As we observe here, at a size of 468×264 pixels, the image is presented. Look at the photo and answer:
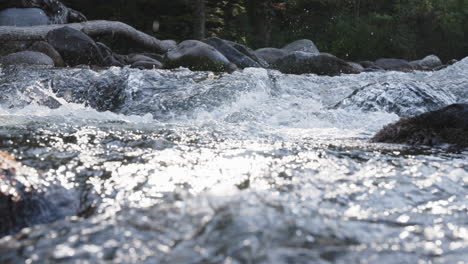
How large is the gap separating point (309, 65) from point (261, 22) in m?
9.00

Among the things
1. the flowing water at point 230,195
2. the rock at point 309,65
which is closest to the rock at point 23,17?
the rock at point 309,65

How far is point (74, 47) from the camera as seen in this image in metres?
10.2

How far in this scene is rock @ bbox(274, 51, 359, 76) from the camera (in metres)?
11.6

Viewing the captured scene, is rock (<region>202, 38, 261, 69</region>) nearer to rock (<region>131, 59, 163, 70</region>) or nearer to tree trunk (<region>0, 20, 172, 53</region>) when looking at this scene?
rock (<region>131, 59, 163, 70</region>)

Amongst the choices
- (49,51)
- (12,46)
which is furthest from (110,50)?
(49,51)

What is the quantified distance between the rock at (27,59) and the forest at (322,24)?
9.45m

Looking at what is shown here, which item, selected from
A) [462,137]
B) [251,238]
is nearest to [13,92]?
[462,137]

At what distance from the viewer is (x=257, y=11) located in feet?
65.8

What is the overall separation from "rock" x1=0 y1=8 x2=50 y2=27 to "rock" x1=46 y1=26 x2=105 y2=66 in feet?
13.3

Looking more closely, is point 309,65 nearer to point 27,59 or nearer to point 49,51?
point 49,51

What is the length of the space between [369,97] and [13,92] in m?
4.65

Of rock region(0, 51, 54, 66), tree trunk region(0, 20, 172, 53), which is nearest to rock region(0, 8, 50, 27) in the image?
tree trunk region(0, 20, 172, 53)

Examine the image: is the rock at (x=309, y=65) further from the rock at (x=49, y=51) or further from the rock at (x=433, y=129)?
the rock at (x=433, y=129)

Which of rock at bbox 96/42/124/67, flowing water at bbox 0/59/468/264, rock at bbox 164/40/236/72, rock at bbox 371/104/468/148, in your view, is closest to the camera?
flowing water at bbox 0/59/468/264
